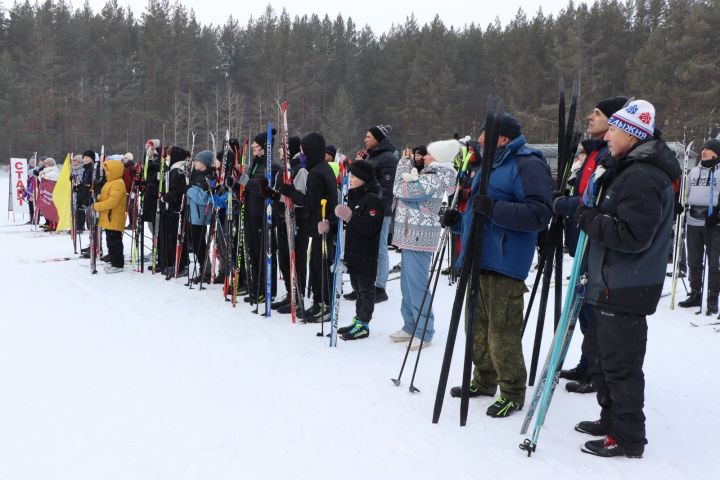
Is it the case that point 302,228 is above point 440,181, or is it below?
below

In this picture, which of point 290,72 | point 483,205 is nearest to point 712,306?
point 483,205

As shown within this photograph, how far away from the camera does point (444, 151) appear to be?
15.7 ft

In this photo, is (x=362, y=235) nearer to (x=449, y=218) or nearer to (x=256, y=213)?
(x=449, y=218)

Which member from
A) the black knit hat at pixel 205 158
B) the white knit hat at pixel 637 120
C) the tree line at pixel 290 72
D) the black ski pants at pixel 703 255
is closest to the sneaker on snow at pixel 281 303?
the black knit hat at pixel 205 158

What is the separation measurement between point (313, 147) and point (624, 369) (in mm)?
3654

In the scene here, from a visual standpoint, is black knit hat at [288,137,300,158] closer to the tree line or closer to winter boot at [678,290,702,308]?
winter boot at [678,290,702,308]

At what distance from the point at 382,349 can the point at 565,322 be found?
209cm

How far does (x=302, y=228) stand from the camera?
5832 mm

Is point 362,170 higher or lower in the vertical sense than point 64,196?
higher

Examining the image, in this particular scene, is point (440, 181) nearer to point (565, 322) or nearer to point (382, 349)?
point (382, 349)

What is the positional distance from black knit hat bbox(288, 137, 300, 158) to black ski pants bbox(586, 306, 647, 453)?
423 centimetres

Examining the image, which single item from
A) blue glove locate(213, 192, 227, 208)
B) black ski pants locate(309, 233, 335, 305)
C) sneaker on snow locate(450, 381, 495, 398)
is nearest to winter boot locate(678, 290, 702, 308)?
sneaker on snow locate(450, 381, 495, 398)

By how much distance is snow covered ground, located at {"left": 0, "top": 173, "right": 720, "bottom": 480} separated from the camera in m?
2.82

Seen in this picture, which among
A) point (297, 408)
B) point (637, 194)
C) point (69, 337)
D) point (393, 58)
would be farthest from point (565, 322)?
point (393, 58)
